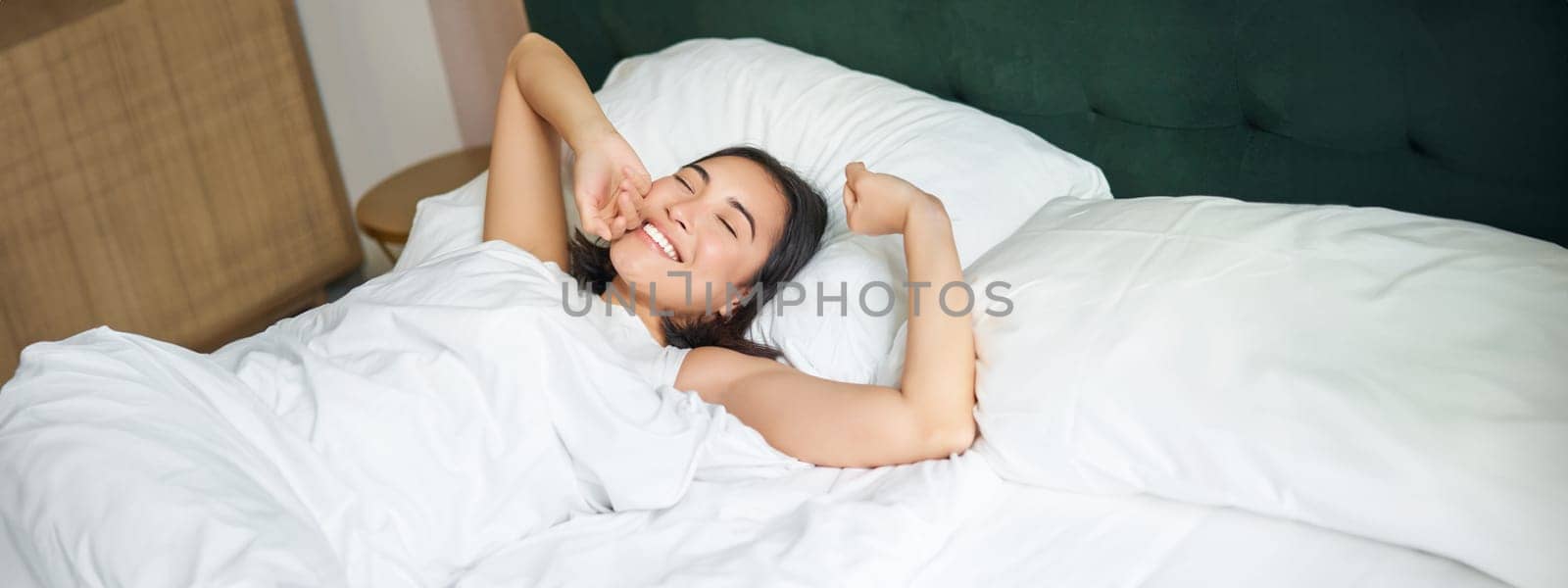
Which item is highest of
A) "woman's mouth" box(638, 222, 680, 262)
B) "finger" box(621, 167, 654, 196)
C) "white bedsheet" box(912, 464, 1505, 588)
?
"finger" box(621, 167, 654, 196)

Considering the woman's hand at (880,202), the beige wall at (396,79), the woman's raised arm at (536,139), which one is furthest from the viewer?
the beige wall at (396,79)

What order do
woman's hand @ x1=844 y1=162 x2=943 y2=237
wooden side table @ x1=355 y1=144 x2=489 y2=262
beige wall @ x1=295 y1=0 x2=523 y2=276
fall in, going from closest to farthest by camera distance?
woman's hand @ x1=844 y1=162 x2=943 y2=237 < wooden side table @ x1=355 y1=144 x2=489 y2=262 < beige wall @ x1=295 y1=0 x2=523 y2=276

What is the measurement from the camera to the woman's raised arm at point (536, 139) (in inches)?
63.6

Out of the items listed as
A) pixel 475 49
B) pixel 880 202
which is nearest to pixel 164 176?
pixel 475 49

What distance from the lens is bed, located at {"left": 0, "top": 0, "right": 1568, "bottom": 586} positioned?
3.53 feet

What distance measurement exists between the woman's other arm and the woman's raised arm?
0.36m

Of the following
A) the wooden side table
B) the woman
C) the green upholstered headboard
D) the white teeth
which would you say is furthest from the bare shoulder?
the wooden side table

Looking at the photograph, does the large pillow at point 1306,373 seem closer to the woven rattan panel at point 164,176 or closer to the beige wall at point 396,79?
the beige wall at point 396,79

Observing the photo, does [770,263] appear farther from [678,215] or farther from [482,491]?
[482,491]

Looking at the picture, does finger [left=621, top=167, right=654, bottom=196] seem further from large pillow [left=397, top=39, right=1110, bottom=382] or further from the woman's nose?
large pillow [left=397, top=39, right=1110, bottom=382]

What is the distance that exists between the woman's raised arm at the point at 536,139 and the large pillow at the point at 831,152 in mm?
117

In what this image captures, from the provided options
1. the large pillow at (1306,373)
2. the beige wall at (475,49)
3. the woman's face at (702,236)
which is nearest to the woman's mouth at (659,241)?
the woman's face at (702,236)

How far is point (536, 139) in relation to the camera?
1.72 meters

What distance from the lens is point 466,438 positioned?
1.32 meters
